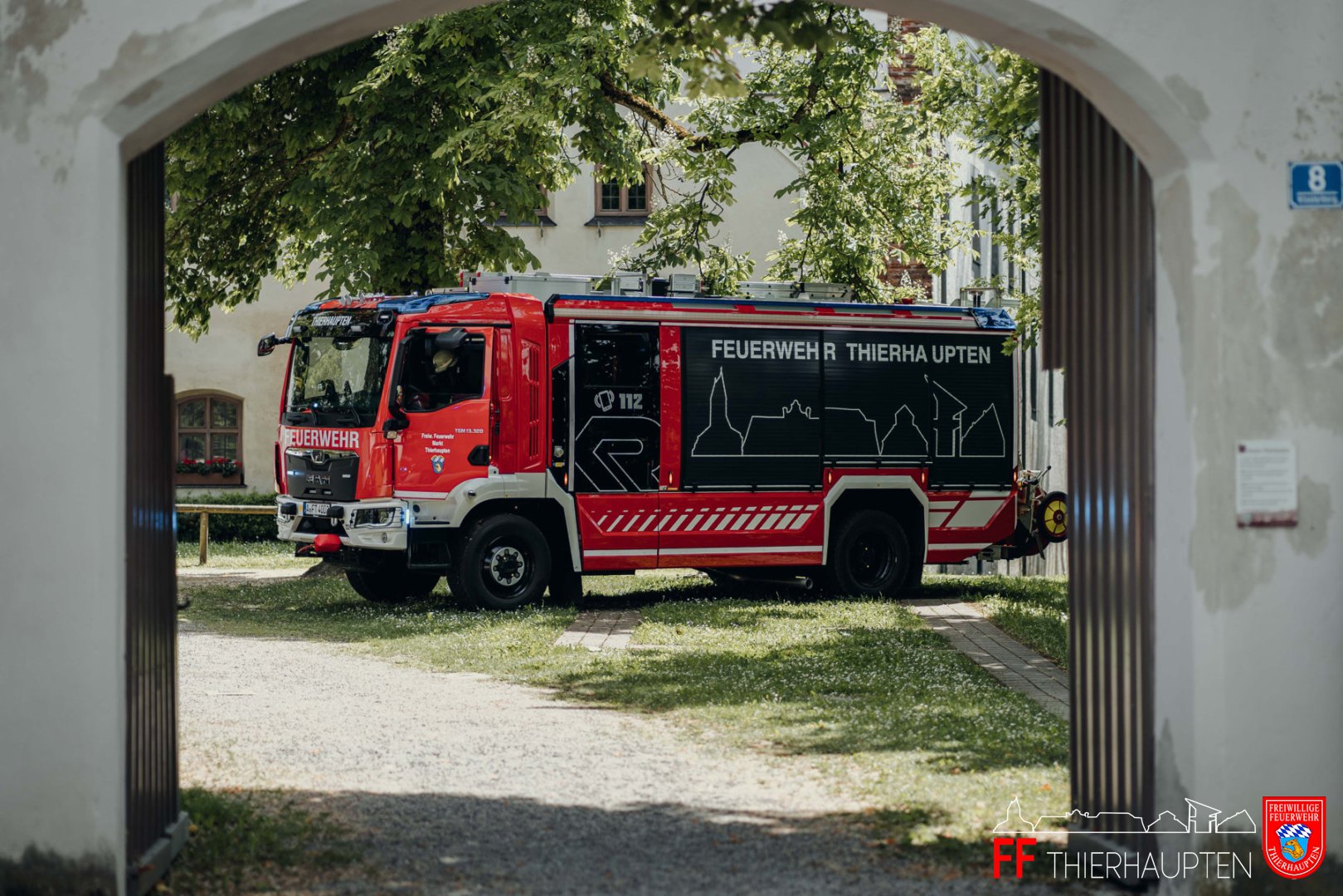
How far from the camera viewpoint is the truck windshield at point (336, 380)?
15.5 meters

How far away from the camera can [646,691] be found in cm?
1052

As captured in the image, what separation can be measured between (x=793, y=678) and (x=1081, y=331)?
534cm

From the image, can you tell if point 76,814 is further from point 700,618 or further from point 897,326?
point 897,326

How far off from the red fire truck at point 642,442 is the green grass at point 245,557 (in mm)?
5729

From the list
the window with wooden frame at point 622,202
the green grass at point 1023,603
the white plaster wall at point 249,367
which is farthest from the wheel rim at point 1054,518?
the white plaster wall at point 249,367

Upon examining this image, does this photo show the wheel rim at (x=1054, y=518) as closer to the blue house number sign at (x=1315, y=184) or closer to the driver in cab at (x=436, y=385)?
the driver in cab at (x=436, y=385)

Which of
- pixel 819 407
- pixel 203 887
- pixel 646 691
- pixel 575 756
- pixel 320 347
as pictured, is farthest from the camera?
pixel 819 407

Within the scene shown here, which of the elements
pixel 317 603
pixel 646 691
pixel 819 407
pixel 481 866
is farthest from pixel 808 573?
pixel 481 866

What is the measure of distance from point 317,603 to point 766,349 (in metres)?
5.28

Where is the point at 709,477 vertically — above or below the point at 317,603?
above

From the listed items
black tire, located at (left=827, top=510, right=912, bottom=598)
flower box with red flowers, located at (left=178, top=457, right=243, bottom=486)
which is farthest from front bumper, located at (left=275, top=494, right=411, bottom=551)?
flower box with red flowers, located at (left=178, top=457, right=243, bottom=486)

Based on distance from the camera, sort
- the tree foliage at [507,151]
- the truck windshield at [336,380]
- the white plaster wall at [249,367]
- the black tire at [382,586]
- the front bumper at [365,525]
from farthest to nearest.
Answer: the white plaster wall at [249,367], the tree foliage at [507,151], the black tire at [382,586], the truck windshield at [336,380], the front bumper at [365,525]

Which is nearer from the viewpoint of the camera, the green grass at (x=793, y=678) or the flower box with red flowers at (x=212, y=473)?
the green grass at (x=793, y=678)

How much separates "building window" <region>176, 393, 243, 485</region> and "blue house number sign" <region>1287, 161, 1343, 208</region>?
27.0 meters
